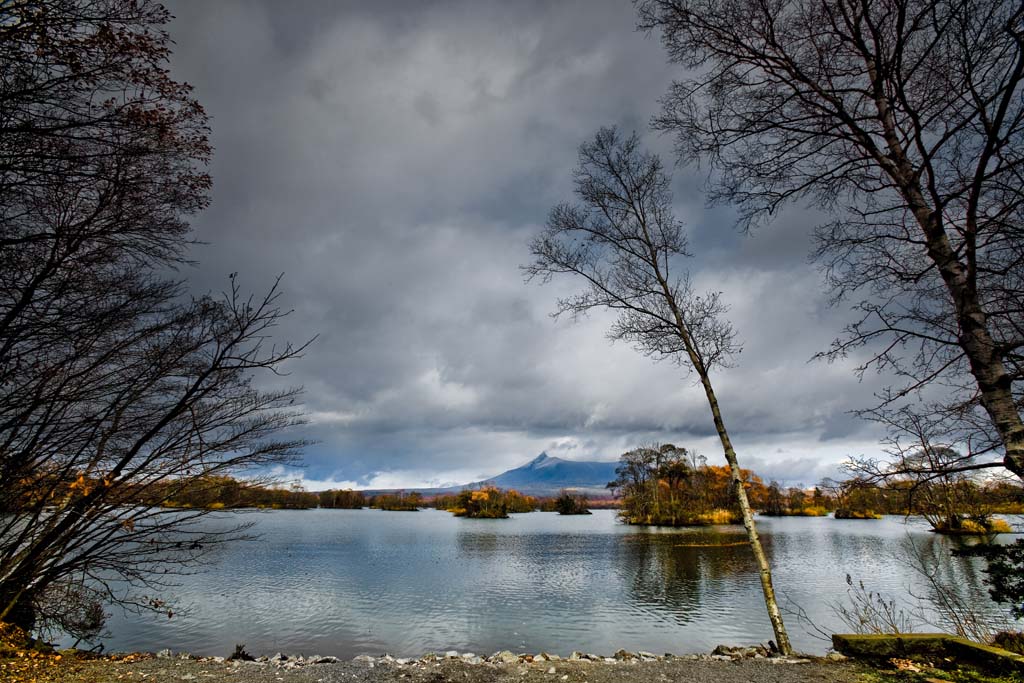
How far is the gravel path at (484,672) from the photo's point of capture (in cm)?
706

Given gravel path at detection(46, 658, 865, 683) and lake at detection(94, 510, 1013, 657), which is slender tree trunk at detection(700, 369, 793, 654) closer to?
gravel path at detection(46, 658, 865, 683)

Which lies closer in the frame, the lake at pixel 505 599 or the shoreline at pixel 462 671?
the shoreline at pixel 462 671

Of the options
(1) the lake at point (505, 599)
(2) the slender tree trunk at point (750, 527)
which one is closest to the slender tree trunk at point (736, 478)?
(2) the slender tree trunk at point (750, 527)

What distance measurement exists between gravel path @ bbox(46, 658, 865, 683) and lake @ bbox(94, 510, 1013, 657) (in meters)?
4.17

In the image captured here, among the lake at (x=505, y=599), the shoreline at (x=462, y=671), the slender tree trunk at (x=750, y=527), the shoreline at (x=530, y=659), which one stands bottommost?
the lake at (x=505, y=599)

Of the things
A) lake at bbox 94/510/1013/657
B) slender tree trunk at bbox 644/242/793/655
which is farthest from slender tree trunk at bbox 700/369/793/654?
lake at bbox 94/510/1013/657

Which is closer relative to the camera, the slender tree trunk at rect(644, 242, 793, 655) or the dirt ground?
the dirt ground

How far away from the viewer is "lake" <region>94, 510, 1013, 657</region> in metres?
13.0

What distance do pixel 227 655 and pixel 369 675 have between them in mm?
6588

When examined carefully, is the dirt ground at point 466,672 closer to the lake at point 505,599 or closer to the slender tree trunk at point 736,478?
the slender tree trunk at point 736,478

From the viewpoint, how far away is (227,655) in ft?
38.2

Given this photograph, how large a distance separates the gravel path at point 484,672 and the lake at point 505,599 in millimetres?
4168

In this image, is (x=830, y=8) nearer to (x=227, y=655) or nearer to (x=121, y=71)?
(x=121, y=71)

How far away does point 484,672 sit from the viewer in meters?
7.65
